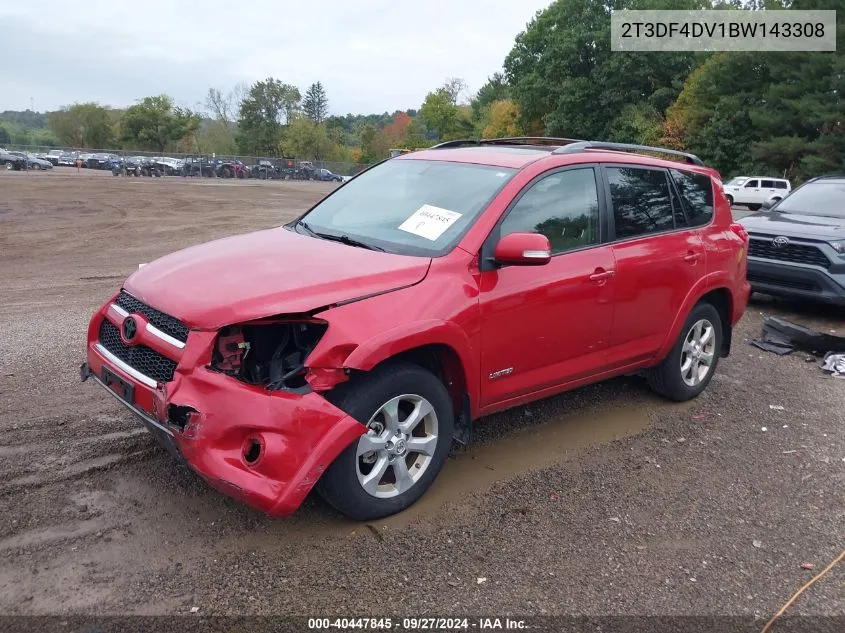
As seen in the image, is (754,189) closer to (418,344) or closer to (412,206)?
(412,206)

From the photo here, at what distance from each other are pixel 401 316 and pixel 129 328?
1.36 metres

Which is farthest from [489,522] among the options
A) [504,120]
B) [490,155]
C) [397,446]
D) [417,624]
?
[504,120]

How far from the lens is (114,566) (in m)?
3.04

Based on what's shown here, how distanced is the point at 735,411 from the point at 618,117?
49736 mm

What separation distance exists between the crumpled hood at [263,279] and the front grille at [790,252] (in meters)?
6.34

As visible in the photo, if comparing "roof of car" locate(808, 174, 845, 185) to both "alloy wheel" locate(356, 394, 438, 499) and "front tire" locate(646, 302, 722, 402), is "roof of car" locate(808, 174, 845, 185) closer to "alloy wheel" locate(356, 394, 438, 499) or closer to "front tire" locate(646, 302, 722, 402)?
"front tire" locate(646, 302, 722, 402)

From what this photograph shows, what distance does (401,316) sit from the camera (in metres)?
3.32

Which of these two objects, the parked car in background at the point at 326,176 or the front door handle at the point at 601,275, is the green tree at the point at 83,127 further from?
the front door handle at the point at 601,275

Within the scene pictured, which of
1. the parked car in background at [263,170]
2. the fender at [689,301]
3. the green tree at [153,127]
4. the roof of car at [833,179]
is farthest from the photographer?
the green tree at [153,127]

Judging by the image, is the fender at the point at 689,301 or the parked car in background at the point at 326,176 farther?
the parked car in background at the point at 326,176

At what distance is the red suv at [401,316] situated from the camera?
120 inches

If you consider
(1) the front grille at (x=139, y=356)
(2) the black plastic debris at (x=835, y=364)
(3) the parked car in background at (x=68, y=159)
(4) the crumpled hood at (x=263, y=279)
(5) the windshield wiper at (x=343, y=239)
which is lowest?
(2) the black plastic debris at (x=835, y=364)

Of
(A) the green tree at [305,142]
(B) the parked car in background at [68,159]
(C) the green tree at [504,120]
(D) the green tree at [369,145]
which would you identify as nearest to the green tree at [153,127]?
(A) the green tree at [305,142]

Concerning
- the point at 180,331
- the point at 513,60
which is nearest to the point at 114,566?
the point at 180,331
